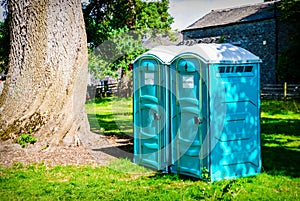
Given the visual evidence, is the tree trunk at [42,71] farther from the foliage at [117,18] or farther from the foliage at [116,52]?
the foliage at [117,18]

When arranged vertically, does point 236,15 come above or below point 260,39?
above

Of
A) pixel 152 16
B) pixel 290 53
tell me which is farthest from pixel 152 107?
pixel 290 53

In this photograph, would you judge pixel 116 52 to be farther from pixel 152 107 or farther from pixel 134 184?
pixel 134 184

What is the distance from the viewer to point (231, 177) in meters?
6.98

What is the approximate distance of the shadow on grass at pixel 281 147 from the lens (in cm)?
775

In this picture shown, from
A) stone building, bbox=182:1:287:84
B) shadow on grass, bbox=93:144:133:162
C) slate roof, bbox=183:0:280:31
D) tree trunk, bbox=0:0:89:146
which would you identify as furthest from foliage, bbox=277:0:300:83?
tree trunk, bbox=0:0:89:146

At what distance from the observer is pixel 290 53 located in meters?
26.6

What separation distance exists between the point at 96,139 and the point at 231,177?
14.9 feet

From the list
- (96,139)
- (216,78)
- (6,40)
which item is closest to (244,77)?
(216,78)

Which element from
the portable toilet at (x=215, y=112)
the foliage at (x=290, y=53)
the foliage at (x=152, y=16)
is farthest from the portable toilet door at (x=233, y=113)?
the foliage at (x=290, y=53)

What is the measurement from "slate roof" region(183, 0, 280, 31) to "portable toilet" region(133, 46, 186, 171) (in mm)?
23697

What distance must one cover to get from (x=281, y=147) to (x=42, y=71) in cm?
536

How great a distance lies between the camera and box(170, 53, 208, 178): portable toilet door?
22.2 ft

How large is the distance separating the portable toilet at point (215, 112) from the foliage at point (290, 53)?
797 inches
